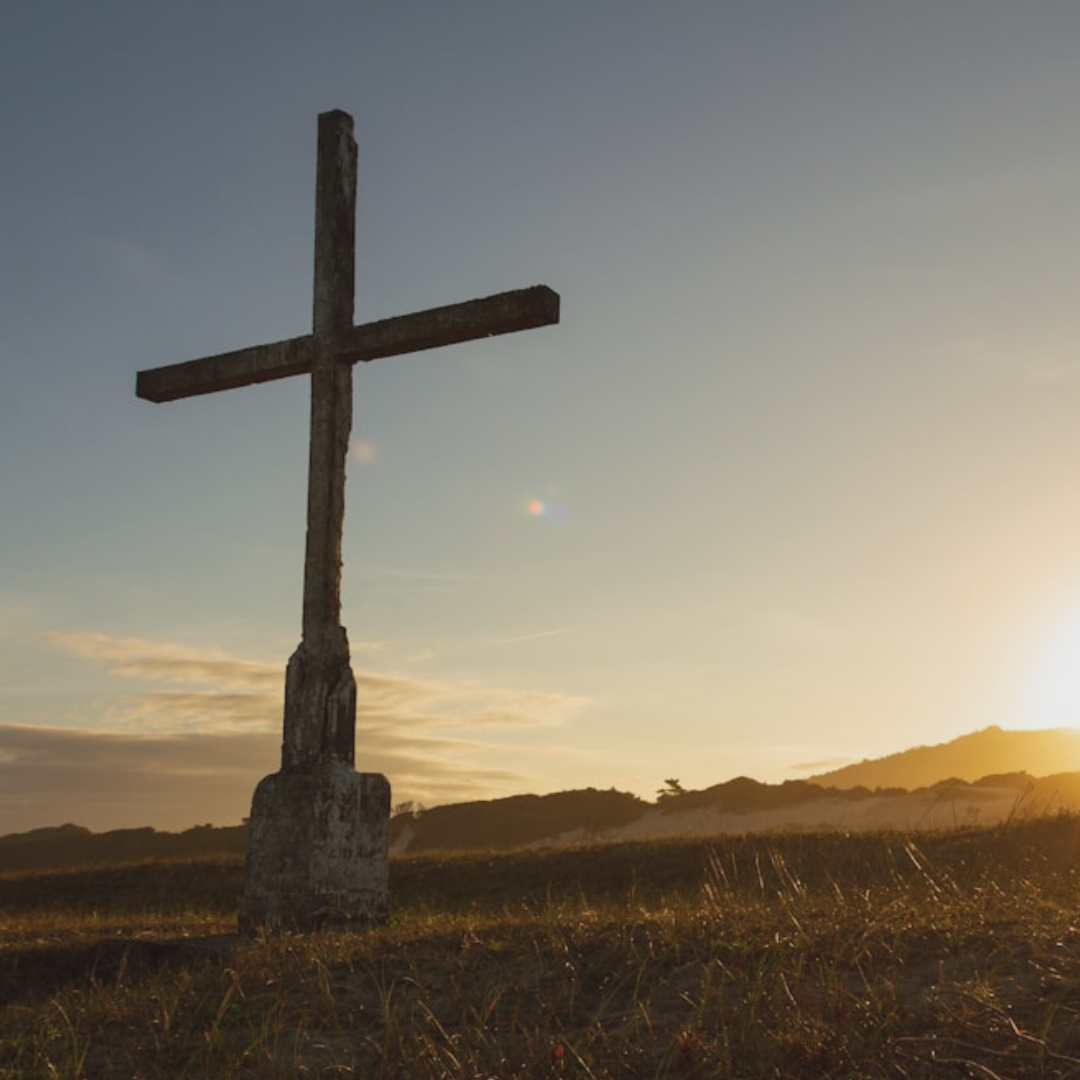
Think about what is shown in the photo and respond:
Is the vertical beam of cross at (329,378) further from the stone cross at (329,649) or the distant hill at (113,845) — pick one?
the distant hill at (113,845)

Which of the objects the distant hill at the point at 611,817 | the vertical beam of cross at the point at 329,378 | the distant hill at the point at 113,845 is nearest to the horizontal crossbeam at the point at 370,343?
the vertical beam of cross at the point at 329,378

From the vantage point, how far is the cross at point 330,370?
8961 mm

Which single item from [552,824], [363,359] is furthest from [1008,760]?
[363,359]

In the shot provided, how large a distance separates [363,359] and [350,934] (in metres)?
4.46

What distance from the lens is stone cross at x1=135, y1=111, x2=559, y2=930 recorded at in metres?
8.59

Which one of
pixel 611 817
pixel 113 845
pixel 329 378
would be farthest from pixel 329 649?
pixel 113 845

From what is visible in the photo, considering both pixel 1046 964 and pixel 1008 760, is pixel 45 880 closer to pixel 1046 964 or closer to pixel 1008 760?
pixel 1046 964

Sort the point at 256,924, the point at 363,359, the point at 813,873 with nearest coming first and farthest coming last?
the point at 256,924
the point at 363,359
the point at 813,873

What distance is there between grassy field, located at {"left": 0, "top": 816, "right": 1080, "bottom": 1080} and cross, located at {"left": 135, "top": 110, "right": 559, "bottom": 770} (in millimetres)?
1711

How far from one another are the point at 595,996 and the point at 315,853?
149 inches

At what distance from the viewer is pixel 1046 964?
4.98 metres

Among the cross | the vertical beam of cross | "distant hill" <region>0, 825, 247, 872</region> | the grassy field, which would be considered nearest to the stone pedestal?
the cross

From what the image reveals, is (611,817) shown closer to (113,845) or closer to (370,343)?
Result: (113,845)

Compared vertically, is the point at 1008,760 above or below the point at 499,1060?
above
